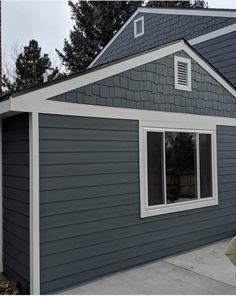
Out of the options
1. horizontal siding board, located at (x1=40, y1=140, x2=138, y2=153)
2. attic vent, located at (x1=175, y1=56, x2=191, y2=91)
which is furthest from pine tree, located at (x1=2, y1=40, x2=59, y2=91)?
horizontal siding board, located at (x1=40, y1=140, x2=138, y2=153)

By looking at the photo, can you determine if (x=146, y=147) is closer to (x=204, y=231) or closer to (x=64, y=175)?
(x=64, y=175)

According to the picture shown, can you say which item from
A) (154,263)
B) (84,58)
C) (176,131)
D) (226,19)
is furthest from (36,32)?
(154,263)

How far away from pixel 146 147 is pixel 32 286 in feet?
8.42

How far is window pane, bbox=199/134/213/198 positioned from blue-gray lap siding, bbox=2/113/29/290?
3.41 metres

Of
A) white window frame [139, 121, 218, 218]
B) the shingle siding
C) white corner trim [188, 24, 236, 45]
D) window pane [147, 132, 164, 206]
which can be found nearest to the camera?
the shingle siding

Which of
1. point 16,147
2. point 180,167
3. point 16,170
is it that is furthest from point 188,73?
point 16,170

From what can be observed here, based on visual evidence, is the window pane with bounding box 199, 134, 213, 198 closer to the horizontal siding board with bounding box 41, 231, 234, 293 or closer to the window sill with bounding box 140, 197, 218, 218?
the window sill with bounding box 140, 197, 218, 218

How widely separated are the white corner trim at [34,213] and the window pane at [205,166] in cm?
338

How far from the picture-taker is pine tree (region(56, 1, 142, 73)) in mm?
18953

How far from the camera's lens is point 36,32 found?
1925 centimetres

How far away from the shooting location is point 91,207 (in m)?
4.59

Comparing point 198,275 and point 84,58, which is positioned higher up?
point 84,58

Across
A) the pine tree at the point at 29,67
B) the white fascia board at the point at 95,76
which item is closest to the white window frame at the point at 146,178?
the white fascia board at the point at 95,76

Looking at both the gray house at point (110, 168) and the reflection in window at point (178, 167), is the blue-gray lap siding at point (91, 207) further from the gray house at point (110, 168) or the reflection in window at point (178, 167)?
the reflection in window at point (178, 167)
